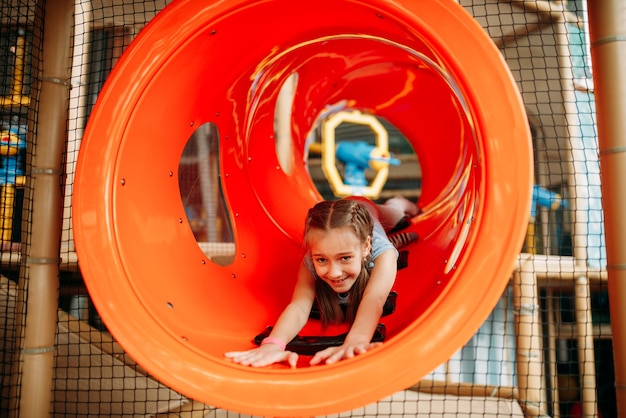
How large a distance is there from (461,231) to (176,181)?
0.73 meters

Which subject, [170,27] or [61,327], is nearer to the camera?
[170,27]

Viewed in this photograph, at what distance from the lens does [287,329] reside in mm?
1204

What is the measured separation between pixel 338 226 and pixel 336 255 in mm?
70

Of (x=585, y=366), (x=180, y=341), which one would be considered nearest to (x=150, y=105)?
(x=180, y=341)

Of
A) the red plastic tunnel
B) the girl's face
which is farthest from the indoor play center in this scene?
the girl's face

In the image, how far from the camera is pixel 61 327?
74.1 inches

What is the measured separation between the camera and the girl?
1118mm

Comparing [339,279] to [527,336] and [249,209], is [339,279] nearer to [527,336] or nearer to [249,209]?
[249,209]

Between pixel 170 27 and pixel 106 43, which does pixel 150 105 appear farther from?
pixel 106 43

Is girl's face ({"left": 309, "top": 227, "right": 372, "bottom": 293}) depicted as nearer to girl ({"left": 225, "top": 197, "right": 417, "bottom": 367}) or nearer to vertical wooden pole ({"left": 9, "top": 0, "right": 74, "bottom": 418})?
girl ({"left": 225, "top": 197, "right": 417, "bottom": 367})

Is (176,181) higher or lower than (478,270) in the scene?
higher

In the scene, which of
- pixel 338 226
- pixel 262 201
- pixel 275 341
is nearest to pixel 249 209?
pixel 262 201

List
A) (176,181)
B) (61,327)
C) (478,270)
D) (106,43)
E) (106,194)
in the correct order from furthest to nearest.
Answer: (106,43) → (61,327) → (176,181) → (106,194) → (478,270)

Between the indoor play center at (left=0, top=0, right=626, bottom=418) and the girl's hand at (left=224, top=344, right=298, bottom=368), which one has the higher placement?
the indoor play center at (left=0, top=0, right=626, bottom=418)
